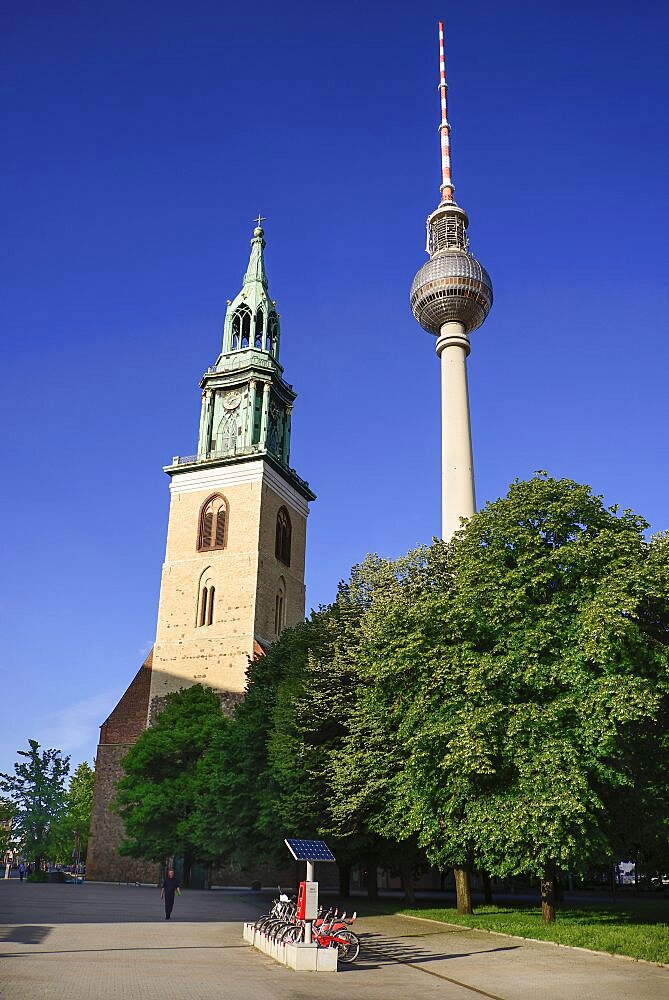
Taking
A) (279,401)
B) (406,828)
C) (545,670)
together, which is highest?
(279,401)

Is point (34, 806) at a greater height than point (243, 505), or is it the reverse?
point (243, 505)

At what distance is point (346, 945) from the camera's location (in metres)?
16.5

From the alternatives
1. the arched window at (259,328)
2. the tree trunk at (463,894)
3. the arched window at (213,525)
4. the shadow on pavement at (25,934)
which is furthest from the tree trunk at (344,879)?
the arched window at (259,328)

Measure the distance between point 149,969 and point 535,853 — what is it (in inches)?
430

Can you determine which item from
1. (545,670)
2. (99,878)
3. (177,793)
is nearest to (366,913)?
(545,670)

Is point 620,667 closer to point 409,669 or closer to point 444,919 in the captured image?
point 409,669

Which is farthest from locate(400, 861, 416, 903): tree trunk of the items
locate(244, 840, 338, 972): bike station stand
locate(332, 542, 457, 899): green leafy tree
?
locate(244, 840, 338, 972): bike station stand

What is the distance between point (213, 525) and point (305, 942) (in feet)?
144

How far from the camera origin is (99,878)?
52156 millimetres

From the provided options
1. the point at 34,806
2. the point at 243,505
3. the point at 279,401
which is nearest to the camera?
the point at 34,806

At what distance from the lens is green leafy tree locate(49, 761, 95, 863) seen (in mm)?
51500

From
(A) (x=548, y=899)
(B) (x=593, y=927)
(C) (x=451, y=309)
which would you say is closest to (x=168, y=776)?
(A) (x=548, y=899)

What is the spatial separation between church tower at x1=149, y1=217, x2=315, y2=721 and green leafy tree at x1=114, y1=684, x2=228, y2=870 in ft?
11.4

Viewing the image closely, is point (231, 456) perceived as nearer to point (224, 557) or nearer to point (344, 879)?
point (224, 557)
